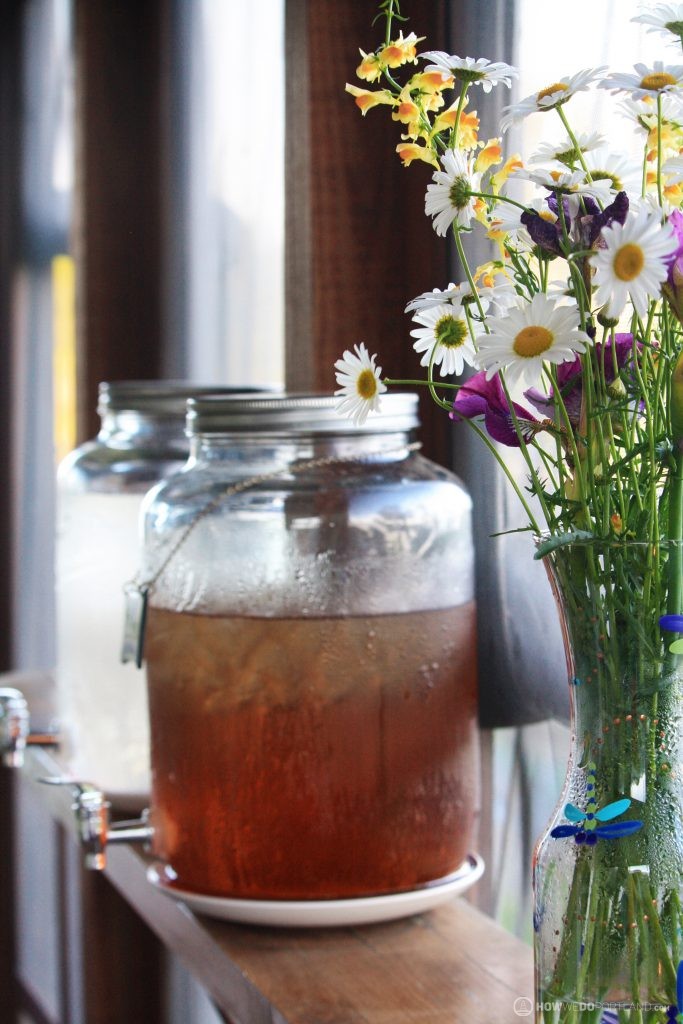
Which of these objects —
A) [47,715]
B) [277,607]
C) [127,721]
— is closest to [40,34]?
[47,715]

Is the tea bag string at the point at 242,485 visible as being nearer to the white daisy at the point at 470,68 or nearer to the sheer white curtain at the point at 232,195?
the white daisy at the point at 470,68

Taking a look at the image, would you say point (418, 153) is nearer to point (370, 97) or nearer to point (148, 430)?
point (370, 97)

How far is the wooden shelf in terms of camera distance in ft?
2.30

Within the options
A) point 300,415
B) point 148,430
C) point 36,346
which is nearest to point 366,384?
point 300,415

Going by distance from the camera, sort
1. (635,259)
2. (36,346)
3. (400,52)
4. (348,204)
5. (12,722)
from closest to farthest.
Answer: (635,259) < (400,52) < (348,204) < (12,722) < (36,346)

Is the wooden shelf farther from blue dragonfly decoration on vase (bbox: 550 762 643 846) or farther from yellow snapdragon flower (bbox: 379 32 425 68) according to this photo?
yellow snapdragon flower (bbox: 379 32 425 68)

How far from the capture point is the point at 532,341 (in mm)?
471

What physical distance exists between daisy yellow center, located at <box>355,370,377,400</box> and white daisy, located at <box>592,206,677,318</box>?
Result: 13 centimetres

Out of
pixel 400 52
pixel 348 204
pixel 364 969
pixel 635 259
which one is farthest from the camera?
pixel 348 204

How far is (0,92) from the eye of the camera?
104 inches

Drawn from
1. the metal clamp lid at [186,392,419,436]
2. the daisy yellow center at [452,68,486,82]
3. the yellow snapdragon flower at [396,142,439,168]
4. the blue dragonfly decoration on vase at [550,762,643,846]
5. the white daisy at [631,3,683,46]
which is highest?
the white daisy at [631,3,683,46]

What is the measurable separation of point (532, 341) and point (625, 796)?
19 centimetres

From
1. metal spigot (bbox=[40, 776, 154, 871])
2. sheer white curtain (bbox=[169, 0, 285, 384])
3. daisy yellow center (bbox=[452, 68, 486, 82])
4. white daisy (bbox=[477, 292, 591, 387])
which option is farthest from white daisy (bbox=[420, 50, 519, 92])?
sheer white curtain (bbox=[169, 0, 285, 384])

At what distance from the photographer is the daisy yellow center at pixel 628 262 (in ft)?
1.42
